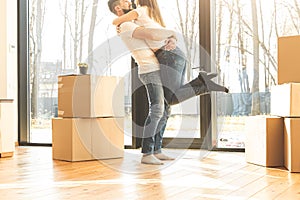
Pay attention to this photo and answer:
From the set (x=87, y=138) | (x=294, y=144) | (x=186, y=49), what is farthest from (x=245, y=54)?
(x=87, y=138)

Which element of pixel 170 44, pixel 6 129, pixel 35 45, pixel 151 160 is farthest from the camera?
pixel 35 45

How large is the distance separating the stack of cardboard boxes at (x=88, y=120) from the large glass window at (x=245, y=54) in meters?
0.97

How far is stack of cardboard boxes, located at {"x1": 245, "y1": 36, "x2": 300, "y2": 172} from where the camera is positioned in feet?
8.99

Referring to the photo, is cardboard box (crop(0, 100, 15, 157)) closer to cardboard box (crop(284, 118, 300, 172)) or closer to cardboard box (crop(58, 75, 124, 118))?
cardboard box (crop(58, 75, 124, 118))

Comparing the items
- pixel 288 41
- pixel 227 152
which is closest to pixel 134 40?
pixel 288 41

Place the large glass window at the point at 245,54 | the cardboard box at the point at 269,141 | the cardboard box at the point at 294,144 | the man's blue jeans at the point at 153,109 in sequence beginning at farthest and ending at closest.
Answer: the large glass window at the point at 245,54, the man's blue jeans at the point at 153,109, the cardboard box at the point at 269,141, the cardboard box at the point at 294,144

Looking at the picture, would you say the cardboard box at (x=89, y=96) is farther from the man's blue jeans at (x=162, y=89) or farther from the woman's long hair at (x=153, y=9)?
the woman's long hair at (x=153, y=9)

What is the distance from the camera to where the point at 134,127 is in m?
4.14

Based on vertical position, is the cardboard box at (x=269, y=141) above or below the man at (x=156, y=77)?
below

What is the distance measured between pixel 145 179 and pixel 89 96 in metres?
1.02

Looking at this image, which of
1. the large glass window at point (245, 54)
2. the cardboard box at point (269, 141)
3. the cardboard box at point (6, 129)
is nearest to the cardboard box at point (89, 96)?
the cardboard box at point (6, 129)

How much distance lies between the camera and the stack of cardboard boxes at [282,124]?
108 inches

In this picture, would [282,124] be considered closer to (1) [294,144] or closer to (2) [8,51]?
(1) [294,144]

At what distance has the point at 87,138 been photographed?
334cm
